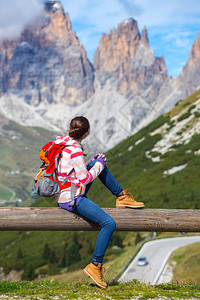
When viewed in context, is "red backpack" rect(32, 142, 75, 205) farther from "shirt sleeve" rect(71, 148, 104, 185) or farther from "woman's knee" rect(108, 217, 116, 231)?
"woman's knee" rect(108, 217, 116, 231)

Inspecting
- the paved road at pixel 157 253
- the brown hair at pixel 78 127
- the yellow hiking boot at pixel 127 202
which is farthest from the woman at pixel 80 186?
the paved road at pixel 157 253

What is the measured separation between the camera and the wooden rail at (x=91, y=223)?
6762 mm

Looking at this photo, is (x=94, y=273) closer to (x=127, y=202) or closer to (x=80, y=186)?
(x=127, y=202)

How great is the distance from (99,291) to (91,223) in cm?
128

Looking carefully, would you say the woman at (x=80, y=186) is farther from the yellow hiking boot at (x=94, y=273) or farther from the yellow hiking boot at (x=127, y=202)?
the yellow hiking boot at (x=127, y=202)

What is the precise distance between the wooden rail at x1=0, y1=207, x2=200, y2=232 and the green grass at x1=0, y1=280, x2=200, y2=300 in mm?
1159

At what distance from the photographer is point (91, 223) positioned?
686 cm

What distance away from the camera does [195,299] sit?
6.21m

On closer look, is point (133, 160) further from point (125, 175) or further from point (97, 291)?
point (97, 291)

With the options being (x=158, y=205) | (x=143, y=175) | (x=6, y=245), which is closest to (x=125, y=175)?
(x=143, y=175)

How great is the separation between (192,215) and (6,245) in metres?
97.0

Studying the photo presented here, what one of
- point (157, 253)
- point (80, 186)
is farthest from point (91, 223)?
point (157, 253)

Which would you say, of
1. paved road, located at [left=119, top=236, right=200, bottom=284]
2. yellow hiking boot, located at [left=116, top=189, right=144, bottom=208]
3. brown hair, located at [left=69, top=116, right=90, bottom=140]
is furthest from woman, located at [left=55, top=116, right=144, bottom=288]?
paved road, located at [left=119, top=236, right=200, bottom=284]

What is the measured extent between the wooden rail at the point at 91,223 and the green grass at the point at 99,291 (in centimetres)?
116
